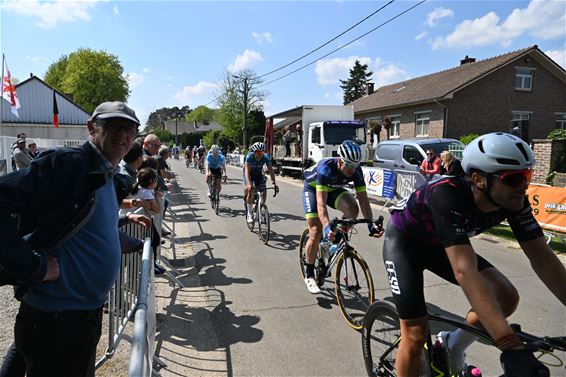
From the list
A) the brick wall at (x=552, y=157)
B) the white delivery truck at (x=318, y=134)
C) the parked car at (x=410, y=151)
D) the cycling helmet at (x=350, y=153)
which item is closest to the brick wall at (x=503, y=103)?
the white delivery truck at (x=318, y=134)

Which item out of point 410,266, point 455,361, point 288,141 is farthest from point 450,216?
point 288,141

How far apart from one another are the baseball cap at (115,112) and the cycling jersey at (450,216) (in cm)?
177

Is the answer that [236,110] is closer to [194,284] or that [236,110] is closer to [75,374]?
[194,284]

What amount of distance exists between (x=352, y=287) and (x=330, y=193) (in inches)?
52.5

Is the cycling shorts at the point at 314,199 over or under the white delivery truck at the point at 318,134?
→ under

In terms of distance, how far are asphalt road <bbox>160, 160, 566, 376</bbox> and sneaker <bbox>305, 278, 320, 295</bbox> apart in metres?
0.09

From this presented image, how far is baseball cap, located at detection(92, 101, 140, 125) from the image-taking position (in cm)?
205

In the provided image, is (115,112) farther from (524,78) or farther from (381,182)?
(524,78)

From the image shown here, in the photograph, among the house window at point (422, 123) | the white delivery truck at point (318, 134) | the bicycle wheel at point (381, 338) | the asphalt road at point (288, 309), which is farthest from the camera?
the house window at point (422, 123)

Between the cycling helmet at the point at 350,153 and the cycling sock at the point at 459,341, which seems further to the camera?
the cycling helmet at the point at 350,153

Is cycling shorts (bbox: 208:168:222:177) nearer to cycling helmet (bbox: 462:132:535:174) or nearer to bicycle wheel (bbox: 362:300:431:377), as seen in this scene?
bicycle wheel (bbox: 362:300:431:377)

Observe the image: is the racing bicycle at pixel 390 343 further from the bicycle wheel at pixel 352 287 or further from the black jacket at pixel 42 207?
the black jacket at pixel 42 207

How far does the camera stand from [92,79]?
59.8m

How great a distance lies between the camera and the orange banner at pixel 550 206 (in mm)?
7637
